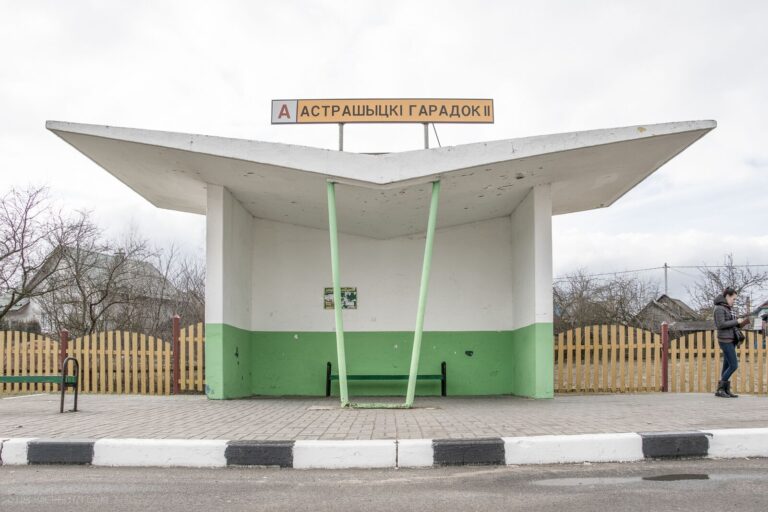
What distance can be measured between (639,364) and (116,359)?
10.3 metres

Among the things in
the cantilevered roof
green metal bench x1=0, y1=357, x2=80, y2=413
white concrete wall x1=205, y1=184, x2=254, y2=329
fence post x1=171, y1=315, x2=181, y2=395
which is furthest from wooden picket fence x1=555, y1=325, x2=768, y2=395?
green metal bench x1=0, y1=357, x2=80, y2=413

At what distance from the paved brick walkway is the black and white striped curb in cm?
42

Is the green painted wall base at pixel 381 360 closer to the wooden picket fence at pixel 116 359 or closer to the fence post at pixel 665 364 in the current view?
the wooden picket fence at pixel 116 359

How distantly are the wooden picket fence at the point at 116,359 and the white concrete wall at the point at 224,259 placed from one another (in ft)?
5.24

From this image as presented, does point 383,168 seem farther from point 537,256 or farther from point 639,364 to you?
point 639,364

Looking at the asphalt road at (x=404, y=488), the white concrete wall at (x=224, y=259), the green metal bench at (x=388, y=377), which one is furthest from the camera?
the green metal bench at (x=388, y=377)

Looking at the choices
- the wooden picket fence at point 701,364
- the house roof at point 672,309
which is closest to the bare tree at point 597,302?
the house roof at point 672,309

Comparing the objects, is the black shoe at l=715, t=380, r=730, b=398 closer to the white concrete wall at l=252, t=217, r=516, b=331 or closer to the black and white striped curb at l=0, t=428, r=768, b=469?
the white concrete wall at l=252, t=217, r=516, b=331

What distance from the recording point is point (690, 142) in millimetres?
9711

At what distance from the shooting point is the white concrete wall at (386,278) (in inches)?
510

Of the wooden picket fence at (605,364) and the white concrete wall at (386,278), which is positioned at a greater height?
the white concrete wall at (386,278)

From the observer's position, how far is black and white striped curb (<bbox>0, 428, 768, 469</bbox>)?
215 inches

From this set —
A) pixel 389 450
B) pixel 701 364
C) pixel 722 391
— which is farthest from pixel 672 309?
pixel 389 450

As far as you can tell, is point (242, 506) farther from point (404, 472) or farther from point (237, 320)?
point (237, 320)
